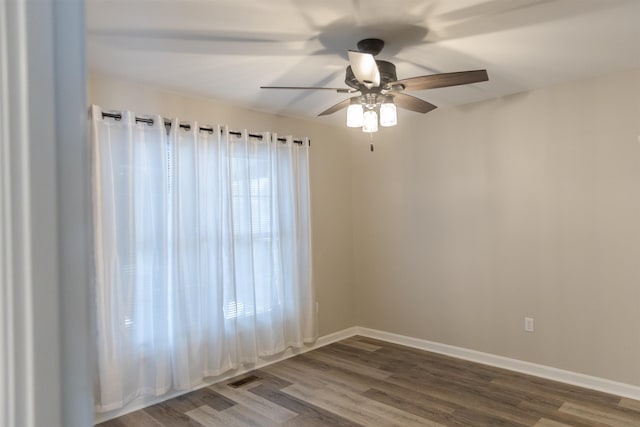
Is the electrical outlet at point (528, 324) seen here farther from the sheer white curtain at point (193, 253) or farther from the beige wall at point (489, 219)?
the sheer white curtain at point (193, 253)

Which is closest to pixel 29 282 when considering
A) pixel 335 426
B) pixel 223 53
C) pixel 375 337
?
pixel 223 53

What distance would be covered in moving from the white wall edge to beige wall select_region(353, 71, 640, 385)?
1.37ft

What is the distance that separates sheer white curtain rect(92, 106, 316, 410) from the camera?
289 cm

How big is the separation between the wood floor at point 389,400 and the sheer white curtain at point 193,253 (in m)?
0.24

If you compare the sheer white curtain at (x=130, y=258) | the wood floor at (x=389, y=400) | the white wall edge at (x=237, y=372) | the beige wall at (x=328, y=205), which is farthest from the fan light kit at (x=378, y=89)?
the white wall edge at (x=237, y=372)

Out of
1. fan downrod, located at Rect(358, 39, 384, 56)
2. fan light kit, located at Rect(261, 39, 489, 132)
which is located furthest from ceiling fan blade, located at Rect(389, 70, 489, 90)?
fan downrod, located at Rect(358, 39, 384, 56)

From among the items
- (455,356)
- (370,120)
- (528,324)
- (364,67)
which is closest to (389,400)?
(455,356)

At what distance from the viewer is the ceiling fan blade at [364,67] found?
2.04 meters

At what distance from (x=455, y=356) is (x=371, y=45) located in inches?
120

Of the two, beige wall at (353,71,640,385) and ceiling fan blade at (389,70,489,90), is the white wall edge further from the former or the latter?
ceiling fan blade at (389,70,489,90)

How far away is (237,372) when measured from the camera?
3719 mm

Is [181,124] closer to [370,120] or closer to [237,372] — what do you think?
[370,120]

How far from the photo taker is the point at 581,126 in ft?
10.9

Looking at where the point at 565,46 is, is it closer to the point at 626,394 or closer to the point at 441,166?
the point at 441,166
